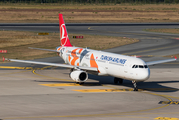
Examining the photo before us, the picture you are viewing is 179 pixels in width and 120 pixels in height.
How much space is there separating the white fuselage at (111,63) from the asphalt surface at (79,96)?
2.11 metres

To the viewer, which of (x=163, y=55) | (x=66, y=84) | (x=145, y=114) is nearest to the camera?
(x=145, y=114)

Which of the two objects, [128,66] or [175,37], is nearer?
[128,66]

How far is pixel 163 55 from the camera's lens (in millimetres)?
70750

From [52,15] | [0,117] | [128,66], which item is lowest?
[0,117]

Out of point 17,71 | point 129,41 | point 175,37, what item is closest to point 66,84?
point 17,71

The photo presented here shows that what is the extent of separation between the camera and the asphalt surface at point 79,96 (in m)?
28.3

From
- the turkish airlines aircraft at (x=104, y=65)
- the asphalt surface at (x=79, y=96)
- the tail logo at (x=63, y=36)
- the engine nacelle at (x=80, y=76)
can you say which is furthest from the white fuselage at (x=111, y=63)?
the tail logo at (x=63, y=36)

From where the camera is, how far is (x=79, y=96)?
35.9 meters

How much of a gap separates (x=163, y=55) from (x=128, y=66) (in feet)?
113

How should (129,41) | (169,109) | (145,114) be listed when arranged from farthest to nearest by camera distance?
1. (129,41)
2. (169,109)
3. (145,114)

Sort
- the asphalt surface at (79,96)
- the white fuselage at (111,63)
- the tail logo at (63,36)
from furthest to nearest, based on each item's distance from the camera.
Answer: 1. the tail logo at (63,36)
2. the white fuselage at (111,63)
3. the asphalt surface at (79,96)

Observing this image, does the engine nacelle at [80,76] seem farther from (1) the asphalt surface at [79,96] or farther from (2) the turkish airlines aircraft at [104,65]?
(1) the asphalt surface at [79,96]

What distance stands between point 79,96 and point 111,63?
7267 millimetres

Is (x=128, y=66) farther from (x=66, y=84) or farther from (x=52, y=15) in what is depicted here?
(x=52, y=15)
